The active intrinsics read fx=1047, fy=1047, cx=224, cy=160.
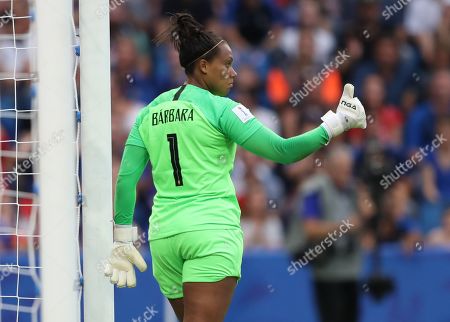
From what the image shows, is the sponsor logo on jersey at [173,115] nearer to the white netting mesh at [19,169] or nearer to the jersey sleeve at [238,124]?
the jersey sleeve at [238,124]

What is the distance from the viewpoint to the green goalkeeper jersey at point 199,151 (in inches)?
184

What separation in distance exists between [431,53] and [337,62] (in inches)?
44.1

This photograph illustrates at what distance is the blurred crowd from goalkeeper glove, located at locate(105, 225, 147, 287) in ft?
11.8

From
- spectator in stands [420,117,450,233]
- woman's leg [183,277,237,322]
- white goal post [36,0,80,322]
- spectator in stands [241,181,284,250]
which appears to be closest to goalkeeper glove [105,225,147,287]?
white goal post [36,0,80,322]

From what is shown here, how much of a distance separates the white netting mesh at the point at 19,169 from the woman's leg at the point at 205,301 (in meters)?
0.96

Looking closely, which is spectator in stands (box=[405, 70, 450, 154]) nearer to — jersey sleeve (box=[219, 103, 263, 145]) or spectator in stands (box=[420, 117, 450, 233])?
spectator in stands (box=[420, 117, 450, 233])

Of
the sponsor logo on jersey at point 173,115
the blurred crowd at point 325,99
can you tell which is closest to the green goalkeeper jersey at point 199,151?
the sponsor logo on jersey at point 173,115

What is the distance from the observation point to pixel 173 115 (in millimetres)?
4746

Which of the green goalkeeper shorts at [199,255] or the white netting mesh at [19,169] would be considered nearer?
the green goalkeeper shorts at [199,255]

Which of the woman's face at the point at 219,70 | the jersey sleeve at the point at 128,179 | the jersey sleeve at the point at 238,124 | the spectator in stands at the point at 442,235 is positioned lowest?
the spectator in stands at the point at 442,235

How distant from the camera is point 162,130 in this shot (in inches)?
188

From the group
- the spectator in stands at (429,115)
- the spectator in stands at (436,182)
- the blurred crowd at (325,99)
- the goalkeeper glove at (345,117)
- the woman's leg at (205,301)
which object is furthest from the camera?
the spectator in stands at (429,115)

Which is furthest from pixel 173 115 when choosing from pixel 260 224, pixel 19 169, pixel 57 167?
pixel 260 224

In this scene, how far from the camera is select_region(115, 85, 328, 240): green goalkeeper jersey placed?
4.68m
